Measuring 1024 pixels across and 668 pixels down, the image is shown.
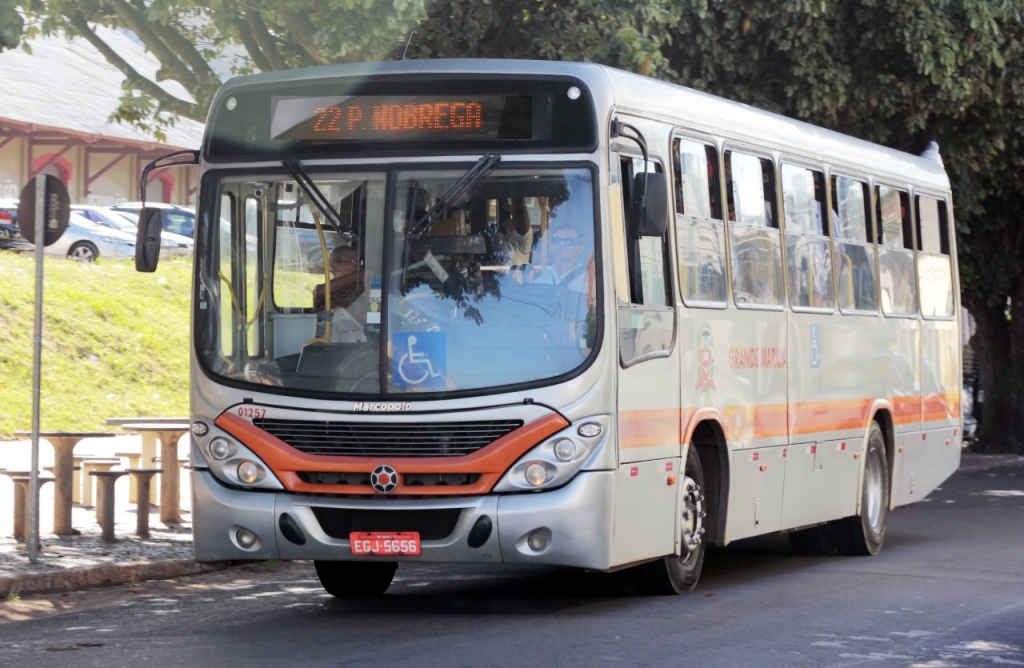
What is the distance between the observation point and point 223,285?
31.2ft

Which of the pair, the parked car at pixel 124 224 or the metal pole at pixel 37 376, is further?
the parked car at pixel 124 224

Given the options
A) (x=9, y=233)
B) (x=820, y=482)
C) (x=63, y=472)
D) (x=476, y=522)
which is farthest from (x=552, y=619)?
(x=9, y=233)

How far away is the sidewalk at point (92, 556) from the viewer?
10.9m

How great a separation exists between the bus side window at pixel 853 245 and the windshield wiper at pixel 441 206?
435 cm

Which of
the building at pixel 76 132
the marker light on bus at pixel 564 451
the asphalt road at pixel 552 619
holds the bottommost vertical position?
the asphalt road at pixel 552 619

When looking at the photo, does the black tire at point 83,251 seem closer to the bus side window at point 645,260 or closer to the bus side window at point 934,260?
the bus side window at point 934,260

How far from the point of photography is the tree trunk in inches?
1071

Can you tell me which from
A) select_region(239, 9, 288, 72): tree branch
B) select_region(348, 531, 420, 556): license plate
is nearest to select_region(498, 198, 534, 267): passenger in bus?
select_region(348, 531, 420, 556): license plate

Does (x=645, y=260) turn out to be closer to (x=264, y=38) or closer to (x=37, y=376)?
(x=37, y=376)

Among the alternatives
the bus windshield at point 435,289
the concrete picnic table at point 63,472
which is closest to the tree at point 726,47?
the concrete picnic table at point 63,472

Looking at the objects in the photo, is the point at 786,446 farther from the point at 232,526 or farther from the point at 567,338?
the point at 232,526

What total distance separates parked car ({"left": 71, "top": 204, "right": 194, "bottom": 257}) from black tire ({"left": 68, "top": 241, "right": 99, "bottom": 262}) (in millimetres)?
1402

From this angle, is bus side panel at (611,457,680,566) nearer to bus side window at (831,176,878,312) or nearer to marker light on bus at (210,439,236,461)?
marker light on bus at (210,439,236,461)

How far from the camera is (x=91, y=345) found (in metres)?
25.1
